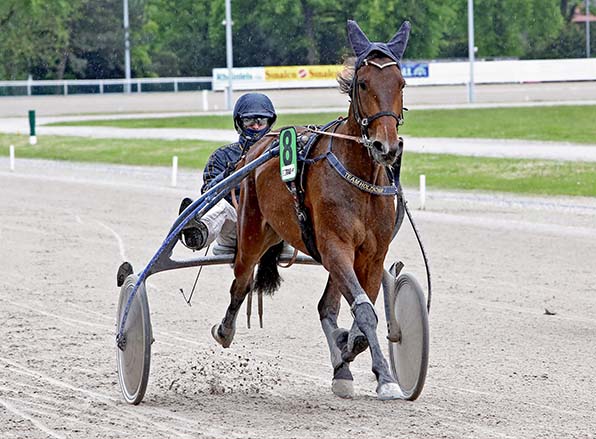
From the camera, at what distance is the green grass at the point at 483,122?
100 feet

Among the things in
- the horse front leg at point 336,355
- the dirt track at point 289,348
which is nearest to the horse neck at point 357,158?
the horse front leg at point 336,355

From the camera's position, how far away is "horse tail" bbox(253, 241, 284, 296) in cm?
732

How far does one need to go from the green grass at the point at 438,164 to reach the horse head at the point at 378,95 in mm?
13069

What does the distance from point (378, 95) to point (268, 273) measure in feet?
6.38

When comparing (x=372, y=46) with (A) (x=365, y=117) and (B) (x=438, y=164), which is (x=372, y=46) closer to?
(A) (x=365, y=117)

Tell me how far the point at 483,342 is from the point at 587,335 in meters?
0.69

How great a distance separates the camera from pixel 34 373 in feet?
22.9

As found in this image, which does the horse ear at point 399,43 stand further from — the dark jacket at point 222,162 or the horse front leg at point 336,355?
the dark jacket at point 222,162

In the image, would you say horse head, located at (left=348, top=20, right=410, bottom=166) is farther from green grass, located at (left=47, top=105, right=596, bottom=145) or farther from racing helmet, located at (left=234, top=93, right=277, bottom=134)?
green grass, located at (left=47, top=105, right=596, bottom=145)

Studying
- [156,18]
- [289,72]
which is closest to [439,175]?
[289,72]

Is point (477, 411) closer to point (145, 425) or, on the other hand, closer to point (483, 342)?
point (145, 425)

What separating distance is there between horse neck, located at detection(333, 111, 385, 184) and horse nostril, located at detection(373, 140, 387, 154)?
258 millimetres

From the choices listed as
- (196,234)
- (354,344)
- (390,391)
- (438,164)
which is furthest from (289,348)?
(438,164)

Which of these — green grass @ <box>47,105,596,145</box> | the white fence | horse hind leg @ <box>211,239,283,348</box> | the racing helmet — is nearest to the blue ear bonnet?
the racing helmet
